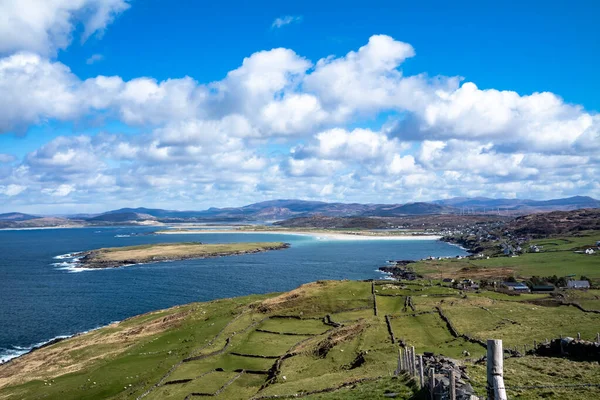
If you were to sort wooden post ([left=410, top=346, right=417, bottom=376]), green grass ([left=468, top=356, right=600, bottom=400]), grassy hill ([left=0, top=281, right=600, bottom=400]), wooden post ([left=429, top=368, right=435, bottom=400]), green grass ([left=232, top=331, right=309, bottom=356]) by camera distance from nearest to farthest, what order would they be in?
wooden post ([left=429, top=368, right=435, bottom=400]) → green grass ([left=468, top=356, right=600, bottom=400]) → wooden post ([left=410, top=346, right=417, bottom=376]) → grassy hill ([left=0, top=281, right=600, bottom=400]) → green grass ([left=232, top=331, right=309, bottom=356])

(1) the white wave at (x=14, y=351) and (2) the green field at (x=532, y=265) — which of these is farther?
(2) the green field at (x=532, y=265)

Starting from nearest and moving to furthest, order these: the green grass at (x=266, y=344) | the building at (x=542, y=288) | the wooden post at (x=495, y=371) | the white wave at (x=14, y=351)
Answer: the wooden post at (x=495, y=371) → the green grass at (x=266, y=344) → the white wave at (x=14, y=351) → the building at (x=542, y=288)

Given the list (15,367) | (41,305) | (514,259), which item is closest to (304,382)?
(15,367)

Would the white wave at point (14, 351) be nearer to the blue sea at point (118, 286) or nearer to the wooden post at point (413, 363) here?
the blue sea at point (118, 286)

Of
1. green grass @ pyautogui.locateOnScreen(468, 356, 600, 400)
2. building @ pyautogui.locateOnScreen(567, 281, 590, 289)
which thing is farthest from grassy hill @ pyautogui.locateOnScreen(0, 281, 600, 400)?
building @ pyautogui.locateOnScreen(567, 281, 590, 289)

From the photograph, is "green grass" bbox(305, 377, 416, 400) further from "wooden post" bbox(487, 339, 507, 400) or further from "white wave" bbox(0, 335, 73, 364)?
"white wave" bbox(0, 335, 73, 364)

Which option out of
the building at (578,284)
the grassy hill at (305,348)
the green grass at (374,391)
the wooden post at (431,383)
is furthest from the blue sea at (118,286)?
the wooden post at (431,383)

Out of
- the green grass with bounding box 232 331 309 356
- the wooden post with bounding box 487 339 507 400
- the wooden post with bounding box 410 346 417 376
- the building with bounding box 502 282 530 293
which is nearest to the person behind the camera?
the wooden post with bounding box 487 339 507 400
